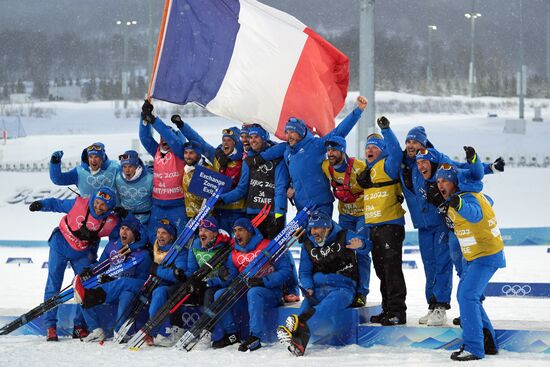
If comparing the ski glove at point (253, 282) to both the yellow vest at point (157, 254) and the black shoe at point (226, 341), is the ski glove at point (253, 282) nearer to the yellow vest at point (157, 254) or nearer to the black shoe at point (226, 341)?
the black shoe at point (226, 341)

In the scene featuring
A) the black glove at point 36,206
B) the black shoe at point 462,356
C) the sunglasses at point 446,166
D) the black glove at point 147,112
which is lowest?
the black shoe at point 462,356

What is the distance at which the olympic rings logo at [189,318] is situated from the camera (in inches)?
319

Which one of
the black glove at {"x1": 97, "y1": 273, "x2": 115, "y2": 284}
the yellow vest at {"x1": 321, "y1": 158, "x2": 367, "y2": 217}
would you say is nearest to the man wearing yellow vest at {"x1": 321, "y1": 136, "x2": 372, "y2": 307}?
the yellow vest at {"x1": 321, "y1": 158, "x2": 367, "y2": 217}

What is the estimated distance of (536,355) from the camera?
22.4 feet

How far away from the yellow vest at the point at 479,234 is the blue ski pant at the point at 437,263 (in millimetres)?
577

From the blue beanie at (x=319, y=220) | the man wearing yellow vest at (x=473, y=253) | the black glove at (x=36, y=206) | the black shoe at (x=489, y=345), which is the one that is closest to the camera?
the man wearing yellow vest at (x=473, y=253)

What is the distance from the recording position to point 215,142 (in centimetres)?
2698

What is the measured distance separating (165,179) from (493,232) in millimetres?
3154

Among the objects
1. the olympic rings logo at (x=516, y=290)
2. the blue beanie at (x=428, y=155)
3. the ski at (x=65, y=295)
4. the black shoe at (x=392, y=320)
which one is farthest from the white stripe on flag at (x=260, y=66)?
the olympic rings logo at (x=516, y=290)

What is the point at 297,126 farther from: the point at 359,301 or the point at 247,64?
the point at 359,301

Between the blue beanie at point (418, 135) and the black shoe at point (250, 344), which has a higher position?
the blue beanie at point (418, 135)

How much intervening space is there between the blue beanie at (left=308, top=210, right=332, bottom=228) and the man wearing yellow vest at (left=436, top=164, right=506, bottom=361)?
1077 mm

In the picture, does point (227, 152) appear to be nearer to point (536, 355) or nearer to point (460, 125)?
point (536, 355)

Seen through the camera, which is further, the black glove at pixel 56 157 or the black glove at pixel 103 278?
the black glove at pixel 56 157
